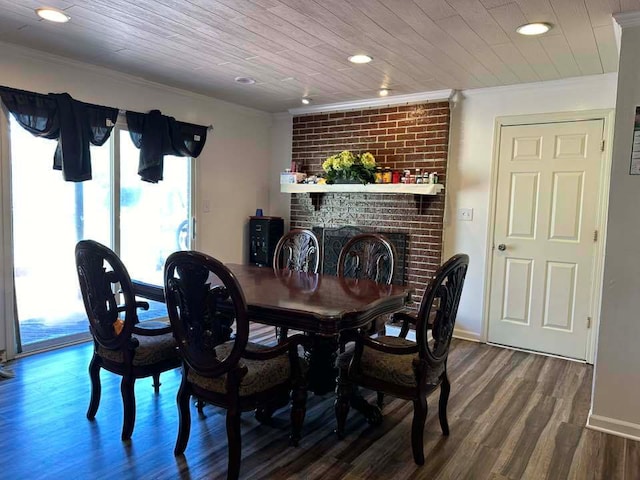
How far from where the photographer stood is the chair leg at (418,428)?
2197 mm

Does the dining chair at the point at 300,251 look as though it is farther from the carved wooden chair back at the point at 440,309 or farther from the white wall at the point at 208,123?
the white wall at the point at 208,123

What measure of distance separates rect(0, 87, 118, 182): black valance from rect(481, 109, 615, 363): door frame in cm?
338

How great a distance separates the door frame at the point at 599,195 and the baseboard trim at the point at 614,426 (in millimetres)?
951

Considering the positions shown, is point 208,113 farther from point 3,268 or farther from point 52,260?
point 3,268

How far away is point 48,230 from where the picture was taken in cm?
372

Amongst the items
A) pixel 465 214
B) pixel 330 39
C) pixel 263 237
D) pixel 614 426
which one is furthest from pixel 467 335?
pixel 330 39

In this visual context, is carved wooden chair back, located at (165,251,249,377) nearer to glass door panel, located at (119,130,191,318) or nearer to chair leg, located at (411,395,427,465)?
chair leg, located at (411,395,427,465)

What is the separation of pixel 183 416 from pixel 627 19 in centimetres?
304

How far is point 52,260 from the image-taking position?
3781 mm

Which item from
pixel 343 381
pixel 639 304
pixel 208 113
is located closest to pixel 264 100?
pixel 208 113

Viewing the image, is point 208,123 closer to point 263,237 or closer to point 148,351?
point 263,237

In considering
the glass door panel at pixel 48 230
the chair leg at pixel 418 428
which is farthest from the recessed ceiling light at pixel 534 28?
the glass door panel at pixel 48 230

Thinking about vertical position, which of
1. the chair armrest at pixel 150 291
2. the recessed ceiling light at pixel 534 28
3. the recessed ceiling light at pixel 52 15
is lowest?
the chair armrest at pixel 150 291

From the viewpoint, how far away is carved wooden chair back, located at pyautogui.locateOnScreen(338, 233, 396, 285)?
3.22 meters
